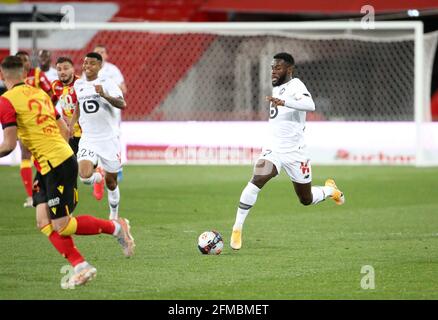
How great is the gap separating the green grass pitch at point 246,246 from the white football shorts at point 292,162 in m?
0.79

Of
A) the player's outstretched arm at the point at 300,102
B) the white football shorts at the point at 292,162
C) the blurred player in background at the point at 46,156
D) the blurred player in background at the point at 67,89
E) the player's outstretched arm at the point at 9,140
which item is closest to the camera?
the player's outstretched arm at the point at 9,140

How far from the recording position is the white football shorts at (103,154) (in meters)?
13.1

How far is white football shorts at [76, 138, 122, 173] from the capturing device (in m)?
13.1

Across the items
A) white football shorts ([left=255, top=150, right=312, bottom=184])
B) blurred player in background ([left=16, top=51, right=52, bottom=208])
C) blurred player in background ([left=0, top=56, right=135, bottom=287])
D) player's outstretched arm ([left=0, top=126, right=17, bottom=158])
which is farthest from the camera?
blurred player in background ([left=16, top=51, right=52, bottom=208])

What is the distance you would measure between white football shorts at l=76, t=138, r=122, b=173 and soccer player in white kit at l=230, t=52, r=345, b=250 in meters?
2.30

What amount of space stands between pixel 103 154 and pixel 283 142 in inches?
105

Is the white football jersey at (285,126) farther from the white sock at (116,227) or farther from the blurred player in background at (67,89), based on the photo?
the blurred player in background at (67,89)

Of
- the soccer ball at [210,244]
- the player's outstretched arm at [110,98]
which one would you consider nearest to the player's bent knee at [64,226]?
the soccer ball at [210,244]

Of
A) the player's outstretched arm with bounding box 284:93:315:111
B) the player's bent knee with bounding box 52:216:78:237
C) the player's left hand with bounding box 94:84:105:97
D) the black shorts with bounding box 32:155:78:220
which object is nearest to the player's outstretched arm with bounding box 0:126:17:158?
the black shorts with bounding box 32:155:78:220


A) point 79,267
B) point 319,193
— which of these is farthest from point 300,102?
point 79,267

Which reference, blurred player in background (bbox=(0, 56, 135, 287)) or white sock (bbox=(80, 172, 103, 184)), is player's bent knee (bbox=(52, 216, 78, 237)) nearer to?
blurred player in background (bbox=(0, 56, 135, 287))

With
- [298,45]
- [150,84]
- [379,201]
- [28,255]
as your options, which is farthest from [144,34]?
[28,255]

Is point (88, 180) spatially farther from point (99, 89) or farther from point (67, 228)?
point (67, 228)
